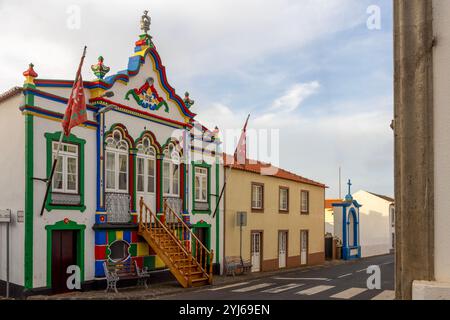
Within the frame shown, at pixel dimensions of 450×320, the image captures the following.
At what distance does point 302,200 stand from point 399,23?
27537 mm

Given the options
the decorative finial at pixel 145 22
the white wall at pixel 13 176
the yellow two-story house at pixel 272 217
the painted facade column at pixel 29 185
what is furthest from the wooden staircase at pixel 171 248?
the decorative finial at pixel 145 22

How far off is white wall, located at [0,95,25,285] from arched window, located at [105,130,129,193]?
3.06 metres

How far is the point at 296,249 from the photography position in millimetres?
28766

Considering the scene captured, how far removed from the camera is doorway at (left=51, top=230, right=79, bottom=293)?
14797 millimetres

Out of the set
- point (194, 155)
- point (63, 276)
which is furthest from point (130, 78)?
point (63, 276)

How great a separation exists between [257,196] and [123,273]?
1038 centimetres

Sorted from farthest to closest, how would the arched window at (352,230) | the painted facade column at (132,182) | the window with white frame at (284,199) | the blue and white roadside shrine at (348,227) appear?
the arched window at (352,230) → the blue and white roadside shrine at (348,227) → the window with white frame at (284,199) → the painted facade column at (132,182)

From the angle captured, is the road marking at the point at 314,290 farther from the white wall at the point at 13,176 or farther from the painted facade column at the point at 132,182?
the white wall at the point at 13,176

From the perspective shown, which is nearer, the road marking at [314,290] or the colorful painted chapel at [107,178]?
the colorful painted chapel at [107,178]

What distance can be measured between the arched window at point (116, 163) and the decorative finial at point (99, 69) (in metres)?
1.94

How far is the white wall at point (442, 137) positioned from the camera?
2820mm

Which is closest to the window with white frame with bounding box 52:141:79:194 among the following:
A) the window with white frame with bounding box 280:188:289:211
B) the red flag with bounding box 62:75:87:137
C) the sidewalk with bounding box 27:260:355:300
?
the red flag with bounding box 62:75:87:137

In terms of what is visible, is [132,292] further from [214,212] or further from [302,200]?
[302,200]

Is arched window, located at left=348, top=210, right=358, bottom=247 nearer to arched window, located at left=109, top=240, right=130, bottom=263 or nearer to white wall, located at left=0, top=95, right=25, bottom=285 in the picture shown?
arched window, located at left=109, top=240, right=130, bottom=263
